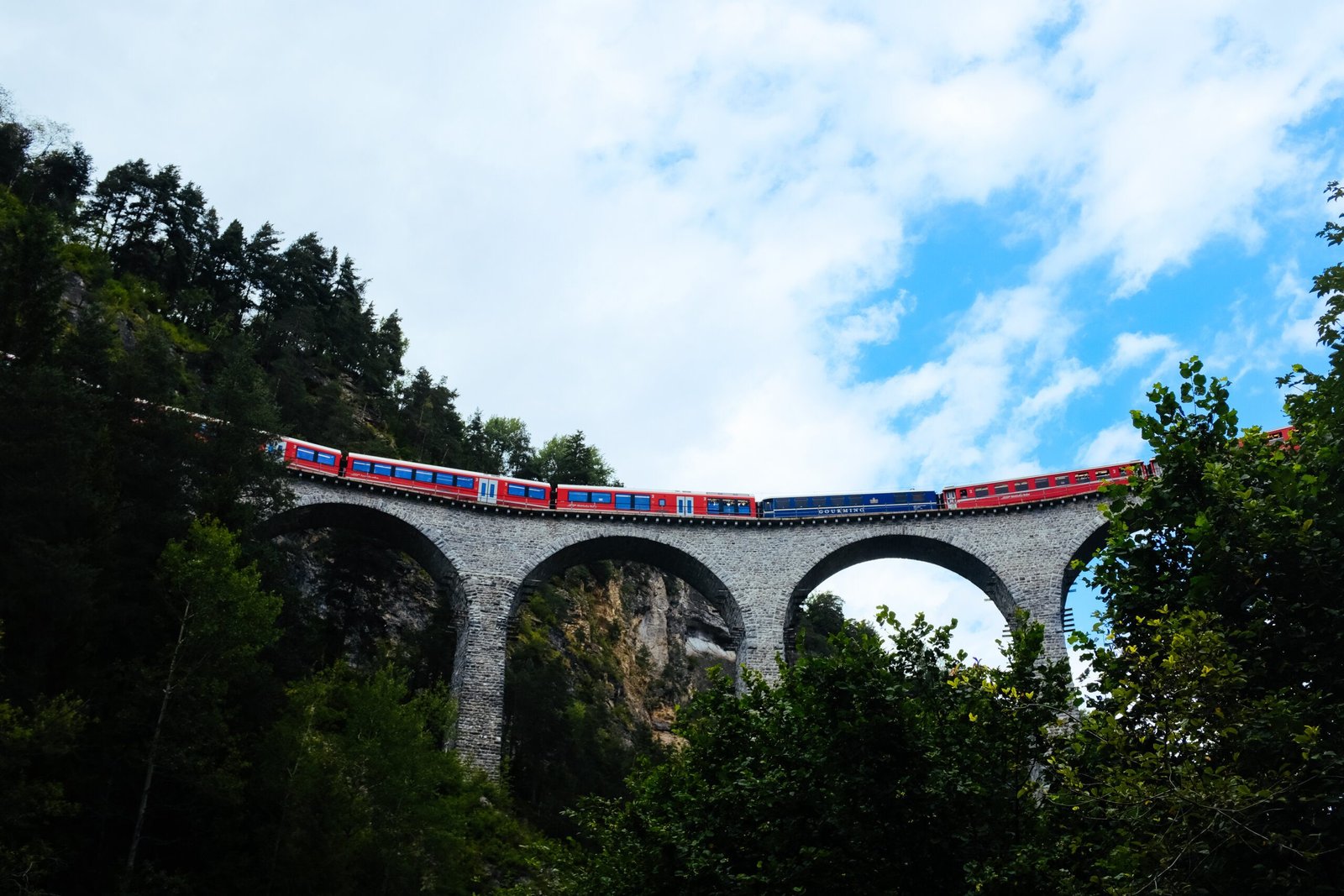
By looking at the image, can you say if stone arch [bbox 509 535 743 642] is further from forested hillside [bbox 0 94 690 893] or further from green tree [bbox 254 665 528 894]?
green tree [bbox 254 665 528 894]

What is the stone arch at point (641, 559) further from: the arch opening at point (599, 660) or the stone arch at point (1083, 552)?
the stone arch at point (1083, 552)

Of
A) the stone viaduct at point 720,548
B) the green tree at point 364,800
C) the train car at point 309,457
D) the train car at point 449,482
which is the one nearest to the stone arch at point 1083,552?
the stone viaduct at point 720,548

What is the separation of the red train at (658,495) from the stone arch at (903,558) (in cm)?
142

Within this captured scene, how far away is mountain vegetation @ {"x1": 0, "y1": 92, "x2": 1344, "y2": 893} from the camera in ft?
41.2

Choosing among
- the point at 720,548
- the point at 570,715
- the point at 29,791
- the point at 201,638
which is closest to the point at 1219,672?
the point at 29,791

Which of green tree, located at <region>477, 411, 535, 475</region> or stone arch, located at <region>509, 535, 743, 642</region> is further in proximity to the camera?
green tree, located at <region>477, 411, 535, 475</region>

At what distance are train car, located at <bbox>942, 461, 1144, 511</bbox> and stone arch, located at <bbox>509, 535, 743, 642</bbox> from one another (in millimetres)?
10415

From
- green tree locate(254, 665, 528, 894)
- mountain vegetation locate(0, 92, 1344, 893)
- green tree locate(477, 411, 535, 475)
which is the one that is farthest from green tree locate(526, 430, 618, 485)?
green tree locate(254, 665, 528, 894)

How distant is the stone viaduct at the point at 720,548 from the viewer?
130 feet

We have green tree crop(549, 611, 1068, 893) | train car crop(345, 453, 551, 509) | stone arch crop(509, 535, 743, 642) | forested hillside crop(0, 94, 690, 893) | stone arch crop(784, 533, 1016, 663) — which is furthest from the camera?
stone arch crop(784, 533, 1016, 663)

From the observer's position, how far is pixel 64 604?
23.0 metres

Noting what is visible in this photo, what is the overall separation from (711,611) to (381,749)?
48.3 m

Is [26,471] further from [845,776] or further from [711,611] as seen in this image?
[711,611]

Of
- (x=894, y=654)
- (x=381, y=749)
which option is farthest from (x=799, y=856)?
(x=381, y=749)
